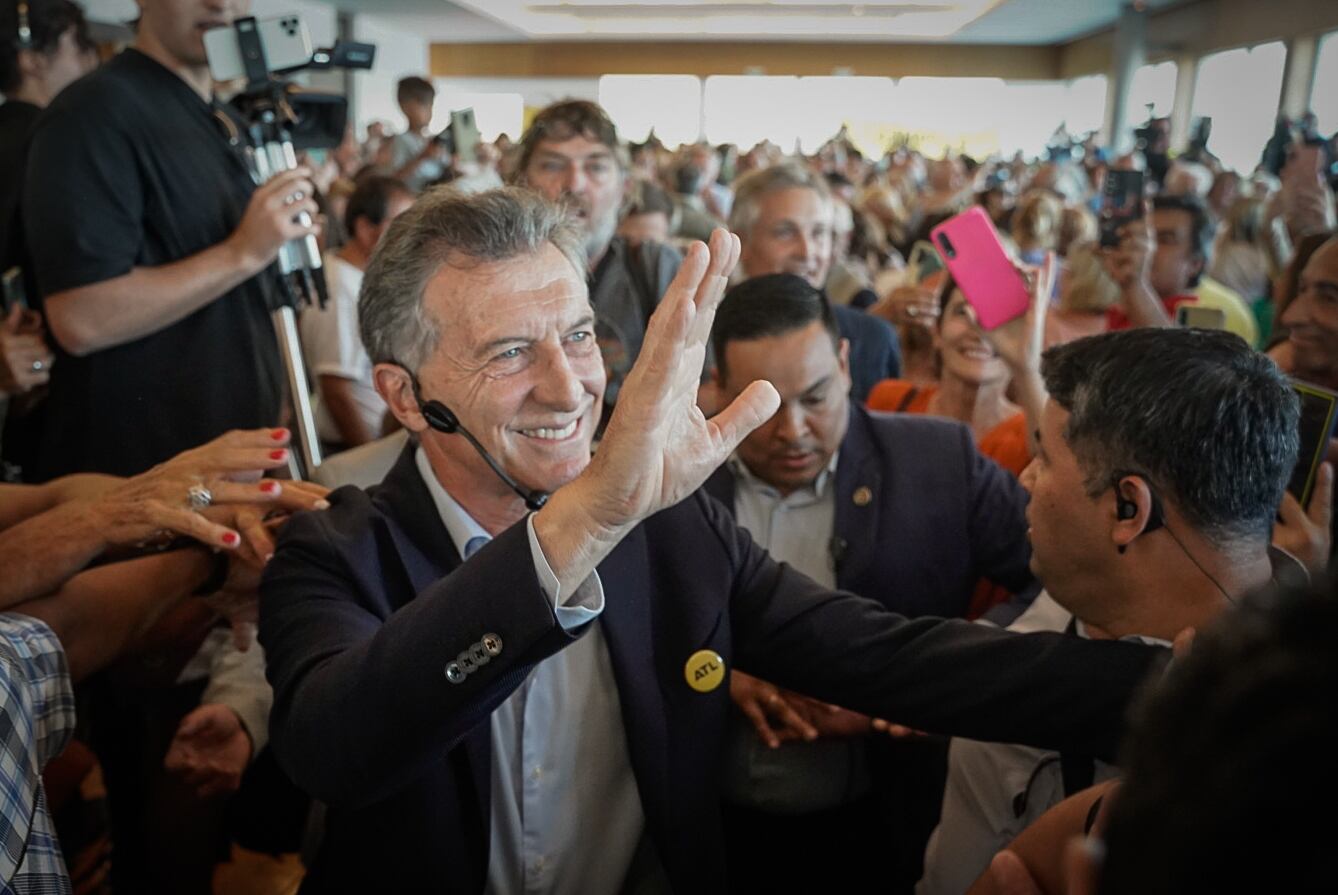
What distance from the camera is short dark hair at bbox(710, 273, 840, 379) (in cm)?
208

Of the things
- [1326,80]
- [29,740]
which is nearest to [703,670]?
[29,740]

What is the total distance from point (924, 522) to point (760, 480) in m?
0.33

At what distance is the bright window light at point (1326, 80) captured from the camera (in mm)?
11102

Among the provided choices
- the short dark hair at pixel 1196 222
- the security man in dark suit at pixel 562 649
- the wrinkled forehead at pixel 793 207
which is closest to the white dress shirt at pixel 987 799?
the security man in dark suit at pixel 562 649

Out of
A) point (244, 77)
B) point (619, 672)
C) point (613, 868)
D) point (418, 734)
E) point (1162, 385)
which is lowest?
point (613, 868)

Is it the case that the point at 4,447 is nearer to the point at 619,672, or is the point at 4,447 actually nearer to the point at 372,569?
the point at 372,569

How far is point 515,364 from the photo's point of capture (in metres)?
1.31

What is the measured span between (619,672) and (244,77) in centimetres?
137

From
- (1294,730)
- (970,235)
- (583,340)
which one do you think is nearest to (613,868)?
(583,340)

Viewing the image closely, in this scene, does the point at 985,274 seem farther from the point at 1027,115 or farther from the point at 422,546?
the point at 1027,115

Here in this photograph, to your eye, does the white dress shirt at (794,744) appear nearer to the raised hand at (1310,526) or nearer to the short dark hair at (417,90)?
the raised hand at (1310,526)

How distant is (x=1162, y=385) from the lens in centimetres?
119

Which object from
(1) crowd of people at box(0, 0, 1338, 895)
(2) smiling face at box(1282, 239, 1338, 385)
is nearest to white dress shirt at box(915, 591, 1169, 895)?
(1) crowd of people at box(0, 0, 1338, 895)

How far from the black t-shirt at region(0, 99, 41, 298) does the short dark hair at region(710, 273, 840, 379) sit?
4.51 ft
